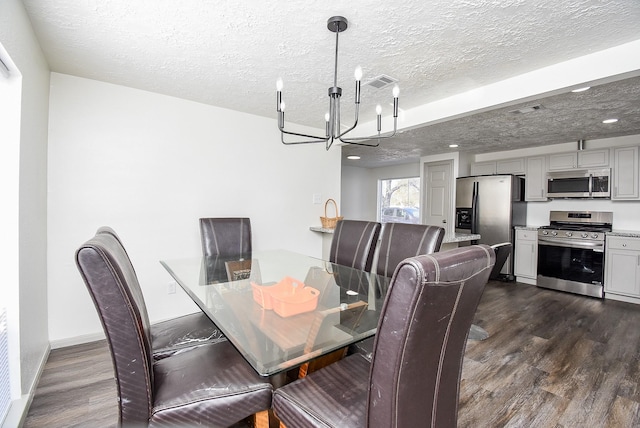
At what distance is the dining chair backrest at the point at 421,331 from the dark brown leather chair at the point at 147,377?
1.74ft

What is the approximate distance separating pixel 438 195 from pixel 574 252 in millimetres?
2137

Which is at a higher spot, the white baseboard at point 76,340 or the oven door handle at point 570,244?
the oven door handle at point 570,244

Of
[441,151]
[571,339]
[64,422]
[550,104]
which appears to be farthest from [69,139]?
[441,151]

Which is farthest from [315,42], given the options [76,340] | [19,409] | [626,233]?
[626,233]

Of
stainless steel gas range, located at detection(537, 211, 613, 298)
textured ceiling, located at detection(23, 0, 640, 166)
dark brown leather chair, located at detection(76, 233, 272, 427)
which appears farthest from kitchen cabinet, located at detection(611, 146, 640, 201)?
dark brown leather chair, located at detection(76, 233, 272, 427)

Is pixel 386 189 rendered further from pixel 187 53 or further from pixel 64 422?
pixel 64 422

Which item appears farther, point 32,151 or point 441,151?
point 441,151

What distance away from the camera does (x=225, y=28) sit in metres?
1.68

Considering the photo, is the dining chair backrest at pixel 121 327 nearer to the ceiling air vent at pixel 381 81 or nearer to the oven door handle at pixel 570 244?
the ceiling air vent at pixel 381 81

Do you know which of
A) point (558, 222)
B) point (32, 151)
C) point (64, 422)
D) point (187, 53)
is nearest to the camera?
point (64, 422)

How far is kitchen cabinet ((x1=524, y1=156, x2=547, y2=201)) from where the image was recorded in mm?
4445

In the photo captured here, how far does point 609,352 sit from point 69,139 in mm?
4685

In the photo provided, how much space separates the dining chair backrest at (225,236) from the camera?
262 centimetres

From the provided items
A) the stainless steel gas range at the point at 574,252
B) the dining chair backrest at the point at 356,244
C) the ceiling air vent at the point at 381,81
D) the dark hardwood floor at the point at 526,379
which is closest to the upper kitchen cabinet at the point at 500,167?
the stainless steel gas range at the point at 574,252
